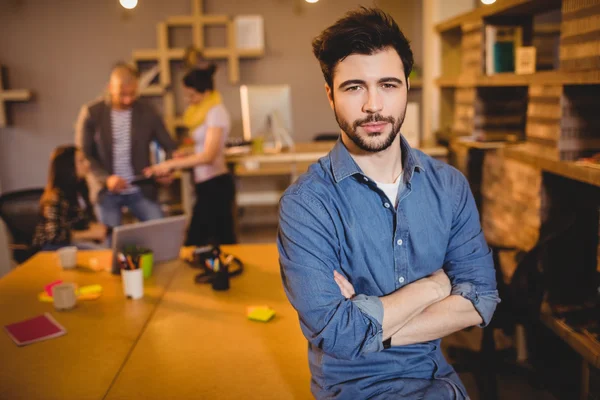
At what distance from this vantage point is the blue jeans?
3.85m

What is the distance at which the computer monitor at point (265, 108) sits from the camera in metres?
4.73

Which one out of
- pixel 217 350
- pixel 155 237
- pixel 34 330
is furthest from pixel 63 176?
pixel 217 350

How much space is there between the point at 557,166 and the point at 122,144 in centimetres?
271

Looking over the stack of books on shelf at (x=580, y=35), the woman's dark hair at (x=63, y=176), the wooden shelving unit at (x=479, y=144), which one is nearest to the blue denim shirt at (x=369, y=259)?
the stack of books on shelf at (x=580, y=35)

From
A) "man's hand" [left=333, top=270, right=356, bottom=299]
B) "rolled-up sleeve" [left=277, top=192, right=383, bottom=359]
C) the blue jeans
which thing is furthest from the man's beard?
the blue jeans

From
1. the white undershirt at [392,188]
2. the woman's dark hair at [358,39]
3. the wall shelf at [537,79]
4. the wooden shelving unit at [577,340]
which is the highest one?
the woman's dark hair at [358,39]

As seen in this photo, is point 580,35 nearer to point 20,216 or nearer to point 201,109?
point 201,109

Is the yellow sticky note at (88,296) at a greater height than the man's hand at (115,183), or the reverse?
the man's hand at (115,183)

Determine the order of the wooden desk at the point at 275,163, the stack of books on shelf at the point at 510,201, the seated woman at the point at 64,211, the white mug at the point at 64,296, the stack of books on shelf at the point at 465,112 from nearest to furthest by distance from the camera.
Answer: the white mug at the point at 64,296 → the stack of books on shelf at the point at 510,201 → the seated woman at the point at 64,211 → the stack of books on shelf at the point at 465,112 → the wooden desk at the point at 275,163

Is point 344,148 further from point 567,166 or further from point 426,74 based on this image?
point 426,74

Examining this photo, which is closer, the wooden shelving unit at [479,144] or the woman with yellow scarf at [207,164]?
the wooden shelving unit at [479,144]

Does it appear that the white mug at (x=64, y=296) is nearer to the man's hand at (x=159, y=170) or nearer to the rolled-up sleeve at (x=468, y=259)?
the rolled-up sleeve at (x=468, y=259)

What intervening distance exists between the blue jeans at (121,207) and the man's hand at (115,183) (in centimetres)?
6

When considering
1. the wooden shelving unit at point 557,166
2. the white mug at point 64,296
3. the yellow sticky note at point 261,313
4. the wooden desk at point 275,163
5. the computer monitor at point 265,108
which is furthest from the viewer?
the computer monitor at point 265,108
